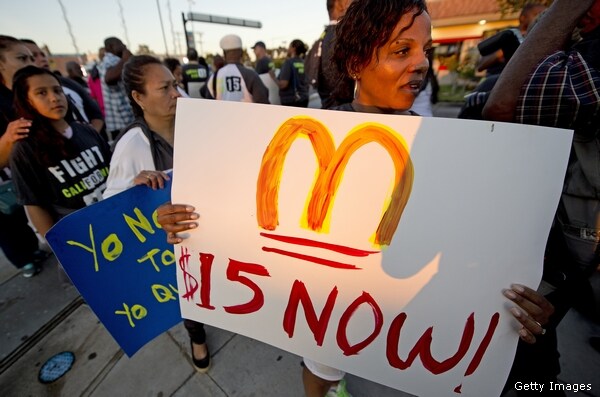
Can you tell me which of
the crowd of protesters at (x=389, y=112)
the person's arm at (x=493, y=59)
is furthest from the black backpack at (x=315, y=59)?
the person's arm at (x=493, y=59)

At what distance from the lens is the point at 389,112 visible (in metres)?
0.97

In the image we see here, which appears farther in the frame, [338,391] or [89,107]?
[89,107]

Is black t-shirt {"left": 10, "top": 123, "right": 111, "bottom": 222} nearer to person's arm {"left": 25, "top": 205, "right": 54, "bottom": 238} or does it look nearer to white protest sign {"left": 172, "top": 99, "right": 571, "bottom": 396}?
person's arm {"left": 25, "top": 205, "right": 54, "bottom": 238}

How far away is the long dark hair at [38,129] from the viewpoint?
5.10 feet

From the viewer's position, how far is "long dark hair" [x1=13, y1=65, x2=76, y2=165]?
1554mm

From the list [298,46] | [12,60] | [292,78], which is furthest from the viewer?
[298,46]

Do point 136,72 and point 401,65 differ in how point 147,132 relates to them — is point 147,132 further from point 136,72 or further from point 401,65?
point 401,65

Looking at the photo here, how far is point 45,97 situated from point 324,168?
1.93 meters

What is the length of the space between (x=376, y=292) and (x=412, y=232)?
0.21 meters

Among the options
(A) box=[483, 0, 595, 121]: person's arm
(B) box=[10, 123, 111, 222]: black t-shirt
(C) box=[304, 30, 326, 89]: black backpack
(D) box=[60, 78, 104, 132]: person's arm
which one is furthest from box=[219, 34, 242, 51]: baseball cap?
(A) box=[483, 0, 595, 121]: person's arm

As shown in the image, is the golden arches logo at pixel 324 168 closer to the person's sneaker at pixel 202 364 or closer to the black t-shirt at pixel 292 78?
the person's sneaker at pixel 202 364

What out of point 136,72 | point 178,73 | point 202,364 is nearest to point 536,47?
point 136,72

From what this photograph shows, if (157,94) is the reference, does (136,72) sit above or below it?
above

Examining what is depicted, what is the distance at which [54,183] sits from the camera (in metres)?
1.61
